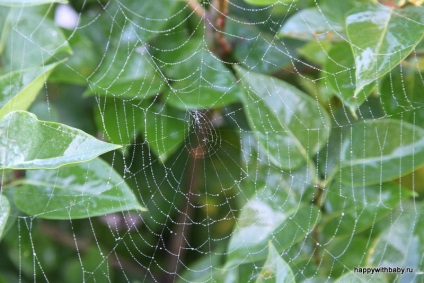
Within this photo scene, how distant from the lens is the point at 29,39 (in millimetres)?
983

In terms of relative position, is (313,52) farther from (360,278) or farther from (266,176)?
(360,278)

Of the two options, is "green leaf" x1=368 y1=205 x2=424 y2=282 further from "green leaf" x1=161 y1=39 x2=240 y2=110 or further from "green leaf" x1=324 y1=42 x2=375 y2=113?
"green leaf" x1=161 y1=39 x2=240 y2=110

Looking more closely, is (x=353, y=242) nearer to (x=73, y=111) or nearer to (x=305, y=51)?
(x=305, y=51)

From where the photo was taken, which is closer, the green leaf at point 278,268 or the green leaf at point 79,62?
the green leaf at point 278,268

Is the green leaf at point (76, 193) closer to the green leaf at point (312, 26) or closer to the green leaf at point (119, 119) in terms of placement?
the green leaf at point (119, 119)

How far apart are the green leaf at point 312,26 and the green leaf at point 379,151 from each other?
0.13 metres

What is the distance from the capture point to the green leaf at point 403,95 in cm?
92

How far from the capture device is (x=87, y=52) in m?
1.05

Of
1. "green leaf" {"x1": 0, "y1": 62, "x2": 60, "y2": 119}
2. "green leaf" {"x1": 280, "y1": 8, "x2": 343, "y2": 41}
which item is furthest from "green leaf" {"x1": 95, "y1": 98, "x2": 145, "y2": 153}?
"green leaf" {"x1": 280, "y1": 8, "x2": 343, "y2": 41}

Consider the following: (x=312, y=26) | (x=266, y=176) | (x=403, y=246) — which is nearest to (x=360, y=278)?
(x=403, y=246)

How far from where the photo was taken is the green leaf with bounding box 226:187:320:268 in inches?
33.0

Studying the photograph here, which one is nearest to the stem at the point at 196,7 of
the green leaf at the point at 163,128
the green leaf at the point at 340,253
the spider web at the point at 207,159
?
the spider web at the point at 207,159

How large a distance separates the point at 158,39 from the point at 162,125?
0.15 meters

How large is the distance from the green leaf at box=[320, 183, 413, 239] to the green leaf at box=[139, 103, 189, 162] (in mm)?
240
